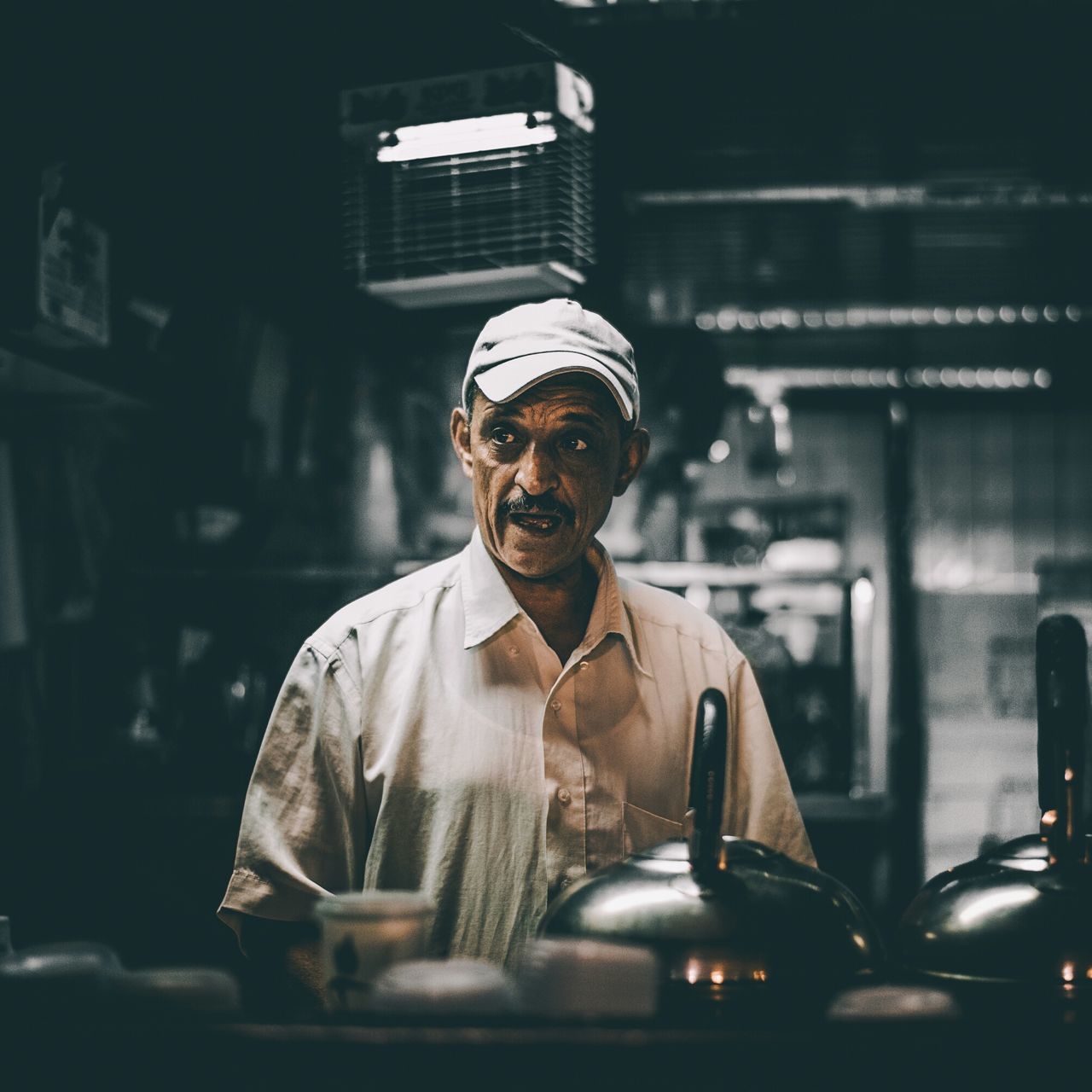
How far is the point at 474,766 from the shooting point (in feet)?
6.52

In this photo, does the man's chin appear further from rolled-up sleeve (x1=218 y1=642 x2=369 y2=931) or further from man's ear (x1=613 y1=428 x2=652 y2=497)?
rolled-up sleeve (x1=218 y1=642 x2=369 y2=931)

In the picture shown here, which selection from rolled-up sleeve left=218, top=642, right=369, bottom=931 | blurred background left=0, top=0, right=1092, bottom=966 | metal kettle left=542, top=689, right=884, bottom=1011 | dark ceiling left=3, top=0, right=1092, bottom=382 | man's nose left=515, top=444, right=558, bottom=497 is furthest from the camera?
blurred background left=0, top=0, right=1092, bottom=966

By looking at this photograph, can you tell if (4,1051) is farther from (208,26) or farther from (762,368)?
(762,368)

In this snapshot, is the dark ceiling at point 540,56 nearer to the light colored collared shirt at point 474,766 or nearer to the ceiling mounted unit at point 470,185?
the ceiling mounted unit at point 470,185

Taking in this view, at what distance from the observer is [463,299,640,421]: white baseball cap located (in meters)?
1.95

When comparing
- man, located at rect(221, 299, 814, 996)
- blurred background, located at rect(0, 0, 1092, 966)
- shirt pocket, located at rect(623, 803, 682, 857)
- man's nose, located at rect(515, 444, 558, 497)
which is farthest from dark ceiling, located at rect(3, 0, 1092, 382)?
shirt pocket, located at rect(623, 803, 682, 857)

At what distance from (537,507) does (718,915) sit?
33.5 inches

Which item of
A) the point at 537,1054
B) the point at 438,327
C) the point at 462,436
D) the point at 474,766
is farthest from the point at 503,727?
the point at 438,327

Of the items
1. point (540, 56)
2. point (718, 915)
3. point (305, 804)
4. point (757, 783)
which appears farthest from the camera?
point (540, 56)

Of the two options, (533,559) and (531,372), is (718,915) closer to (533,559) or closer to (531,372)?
(533,559)

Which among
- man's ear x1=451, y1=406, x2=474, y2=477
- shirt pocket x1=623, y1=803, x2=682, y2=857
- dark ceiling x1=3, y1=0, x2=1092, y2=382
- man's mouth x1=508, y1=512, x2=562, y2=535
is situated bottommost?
shirt pocket x1=623, y1=803, x2=682, y2=857

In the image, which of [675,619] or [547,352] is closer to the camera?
[547,352]

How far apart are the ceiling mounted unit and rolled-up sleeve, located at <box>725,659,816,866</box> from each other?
0.97 meters

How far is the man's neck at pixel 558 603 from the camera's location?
2121 mm
